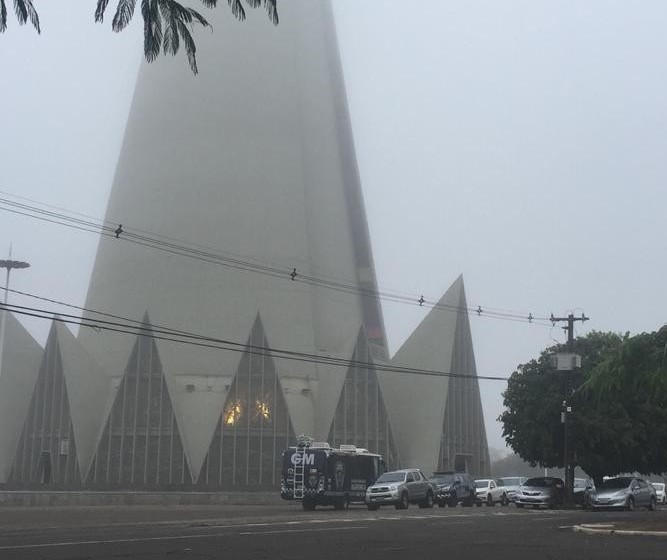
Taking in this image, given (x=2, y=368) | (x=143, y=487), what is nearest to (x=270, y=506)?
(x=143, y=487)

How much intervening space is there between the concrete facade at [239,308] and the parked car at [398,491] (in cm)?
1912

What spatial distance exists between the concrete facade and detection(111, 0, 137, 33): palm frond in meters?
A: 53.0

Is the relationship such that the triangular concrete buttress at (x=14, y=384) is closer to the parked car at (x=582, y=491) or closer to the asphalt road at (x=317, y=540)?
the parked car at (x=582, y=491)

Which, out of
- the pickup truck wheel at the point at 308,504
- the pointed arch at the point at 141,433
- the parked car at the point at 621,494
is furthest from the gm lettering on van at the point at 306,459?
the pointed arch at the point at 141,433

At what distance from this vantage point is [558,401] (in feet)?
154

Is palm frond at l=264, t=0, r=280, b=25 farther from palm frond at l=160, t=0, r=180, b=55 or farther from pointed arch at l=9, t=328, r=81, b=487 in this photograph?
pointed arch at l=9, t=328, r=81, b=487

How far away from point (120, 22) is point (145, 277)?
61694 millimetres

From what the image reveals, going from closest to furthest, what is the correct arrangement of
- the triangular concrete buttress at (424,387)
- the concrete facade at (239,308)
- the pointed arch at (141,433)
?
1. the pointed arch at (141,433)
2. the concrete facade at (239,308)
3. the triangular concrete buttress at (424,387)

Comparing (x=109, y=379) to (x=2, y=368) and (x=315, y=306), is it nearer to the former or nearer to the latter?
(x=2, y=368)

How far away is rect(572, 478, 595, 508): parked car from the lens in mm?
40575

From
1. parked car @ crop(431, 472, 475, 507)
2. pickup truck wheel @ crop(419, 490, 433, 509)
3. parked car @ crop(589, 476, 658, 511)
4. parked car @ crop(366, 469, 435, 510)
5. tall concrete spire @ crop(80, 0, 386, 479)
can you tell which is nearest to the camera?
parked car @ crop(589, 476, 658, 511)

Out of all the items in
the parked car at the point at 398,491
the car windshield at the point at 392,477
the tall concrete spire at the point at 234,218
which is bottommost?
the parked car at the point at 398,491

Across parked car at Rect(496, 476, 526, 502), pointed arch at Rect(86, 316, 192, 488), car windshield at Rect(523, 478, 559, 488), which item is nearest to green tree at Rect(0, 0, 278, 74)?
car windshield at Rect(523, 478, 559, 488)

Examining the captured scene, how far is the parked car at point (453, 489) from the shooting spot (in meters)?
45.0
